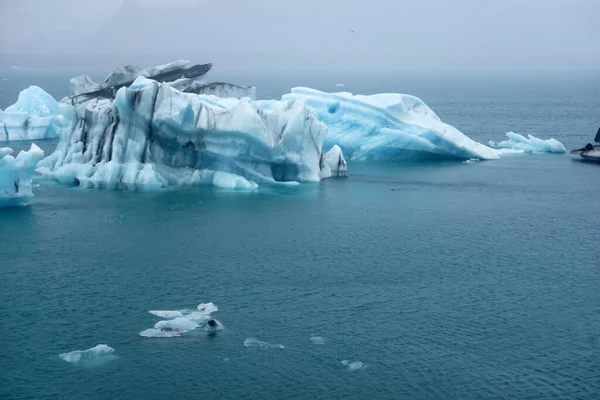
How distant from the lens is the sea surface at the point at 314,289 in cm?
1598

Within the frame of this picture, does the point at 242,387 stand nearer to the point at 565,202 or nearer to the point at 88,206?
the point at 88,206

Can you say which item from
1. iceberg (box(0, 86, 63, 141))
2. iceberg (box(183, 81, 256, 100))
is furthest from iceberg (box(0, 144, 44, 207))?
iceberg (box(0, 86, 63, 141))

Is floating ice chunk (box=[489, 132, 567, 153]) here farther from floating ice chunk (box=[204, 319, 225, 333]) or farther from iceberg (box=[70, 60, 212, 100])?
floating ice chunk (box=[204, 319, 225, 333])

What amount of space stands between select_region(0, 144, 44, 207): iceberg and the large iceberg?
138 inches

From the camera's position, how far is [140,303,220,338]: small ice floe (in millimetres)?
17734

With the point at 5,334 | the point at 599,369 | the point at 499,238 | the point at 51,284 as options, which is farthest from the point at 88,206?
the point at 599,369

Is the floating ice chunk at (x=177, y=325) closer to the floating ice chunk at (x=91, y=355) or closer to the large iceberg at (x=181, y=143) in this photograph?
the floating ice chunk at (x=91, y=355)

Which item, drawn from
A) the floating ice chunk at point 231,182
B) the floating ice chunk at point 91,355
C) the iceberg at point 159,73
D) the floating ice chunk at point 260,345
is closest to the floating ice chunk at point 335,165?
the floating ice chunk at point 231,182

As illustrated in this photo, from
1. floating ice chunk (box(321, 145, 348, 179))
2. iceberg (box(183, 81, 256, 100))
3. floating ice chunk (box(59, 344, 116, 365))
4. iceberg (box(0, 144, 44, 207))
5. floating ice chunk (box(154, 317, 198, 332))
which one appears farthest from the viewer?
iceberg (box(183, 81, 256, 100))

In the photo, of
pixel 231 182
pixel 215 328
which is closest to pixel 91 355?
pixel 215 328

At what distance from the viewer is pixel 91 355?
1659cm

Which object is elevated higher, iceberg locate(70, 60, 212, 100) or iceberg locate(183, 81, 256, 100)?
iceberg locate(70, 60, 212, 100)

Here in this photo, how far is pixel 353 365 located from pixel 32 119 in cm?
3379

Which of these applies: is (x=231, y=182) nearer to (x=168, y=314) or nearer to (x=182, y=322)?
(x=168, y=314)
